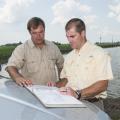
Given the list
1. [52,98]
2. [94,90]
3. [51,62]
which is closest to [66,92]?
[52,98]

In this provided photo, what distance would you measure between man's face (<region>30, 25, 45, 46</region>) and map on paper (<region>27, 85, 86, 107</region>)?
5.45 ft

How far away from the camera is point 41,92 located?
339cm

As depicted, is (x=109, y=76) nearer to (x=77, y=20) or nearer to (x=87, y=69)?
(x=87, y=69)

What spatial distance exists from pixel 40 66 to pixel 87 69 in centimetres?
136

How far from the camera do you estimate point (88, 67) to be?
433 cm

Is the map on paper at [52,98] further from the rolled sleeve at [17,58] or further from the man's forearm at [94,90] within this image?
the rolled sleeve at [17,58]

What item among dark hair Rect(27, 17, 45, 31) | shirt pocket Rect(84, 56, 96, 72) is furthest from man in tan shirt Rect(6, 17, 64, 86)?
shirt pocket Rect(84, 56, 96, 72)

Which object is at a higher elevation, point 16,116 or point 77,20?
point 77,20

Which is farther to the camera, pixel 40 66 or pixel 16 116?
pixel 40 66

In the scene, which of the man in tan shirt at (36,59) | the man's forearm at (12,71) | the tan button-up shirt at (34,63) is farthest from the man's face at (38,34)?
the man's forearm at (12,71)

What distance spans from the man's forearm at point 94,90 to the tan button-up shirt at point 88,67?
6 cm

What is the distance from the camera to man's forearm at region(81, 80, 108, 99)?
13.4 feet

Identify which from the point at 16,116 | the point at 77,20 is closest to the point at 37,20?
the point at 77,20

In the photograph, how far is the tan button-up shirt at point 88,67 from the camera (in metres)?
4.28
